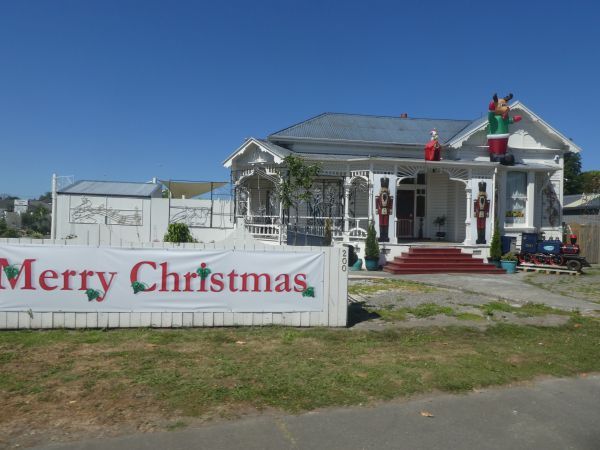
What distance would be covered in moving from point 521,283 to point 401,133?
10727 millimetres

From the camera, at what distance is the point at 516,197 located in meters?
20.4

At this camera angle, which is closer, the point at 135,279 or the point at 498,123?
the point at 135,279

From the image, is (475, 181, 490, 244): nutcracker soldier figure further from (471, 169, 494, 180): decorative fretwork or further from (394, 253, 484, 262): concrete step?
(394, 253, 484, 262): concrete step

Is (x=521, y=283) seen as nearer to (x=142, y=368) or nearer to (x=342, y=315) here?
(x=342, y=315)

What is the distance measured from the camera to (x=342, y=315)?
7.48 meters

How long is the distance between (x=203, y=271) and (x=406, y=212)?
15.4m

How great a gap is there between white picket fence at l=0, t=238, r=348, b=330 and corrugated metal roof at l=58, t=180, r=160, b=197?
2829 cm

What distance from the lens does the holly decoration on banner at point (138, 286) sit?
7.03 meters

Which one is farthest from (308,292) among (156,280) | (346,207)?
(346,207)

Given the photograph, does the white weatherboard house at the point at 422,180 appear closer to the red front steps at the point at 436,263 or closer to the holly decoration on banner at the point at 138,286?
the red front steps at the point at 436,263

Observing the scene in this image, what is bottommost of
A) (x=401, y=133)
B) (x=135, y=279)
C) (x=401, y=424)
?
(x=401, y=424)

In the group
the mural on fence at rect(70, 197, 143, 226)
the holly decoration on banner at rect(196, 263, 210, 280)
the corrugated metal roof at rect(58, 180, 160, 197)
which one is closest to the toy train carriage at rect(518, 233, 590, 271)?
the holly decoration on banner at rect(196, 263, 210, 280)

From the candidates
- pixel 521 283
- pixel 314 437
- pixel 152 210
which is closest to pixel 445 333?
pixel 314 437

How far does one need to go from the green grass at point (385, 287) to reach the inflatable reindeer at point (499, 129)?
31.1 feet
